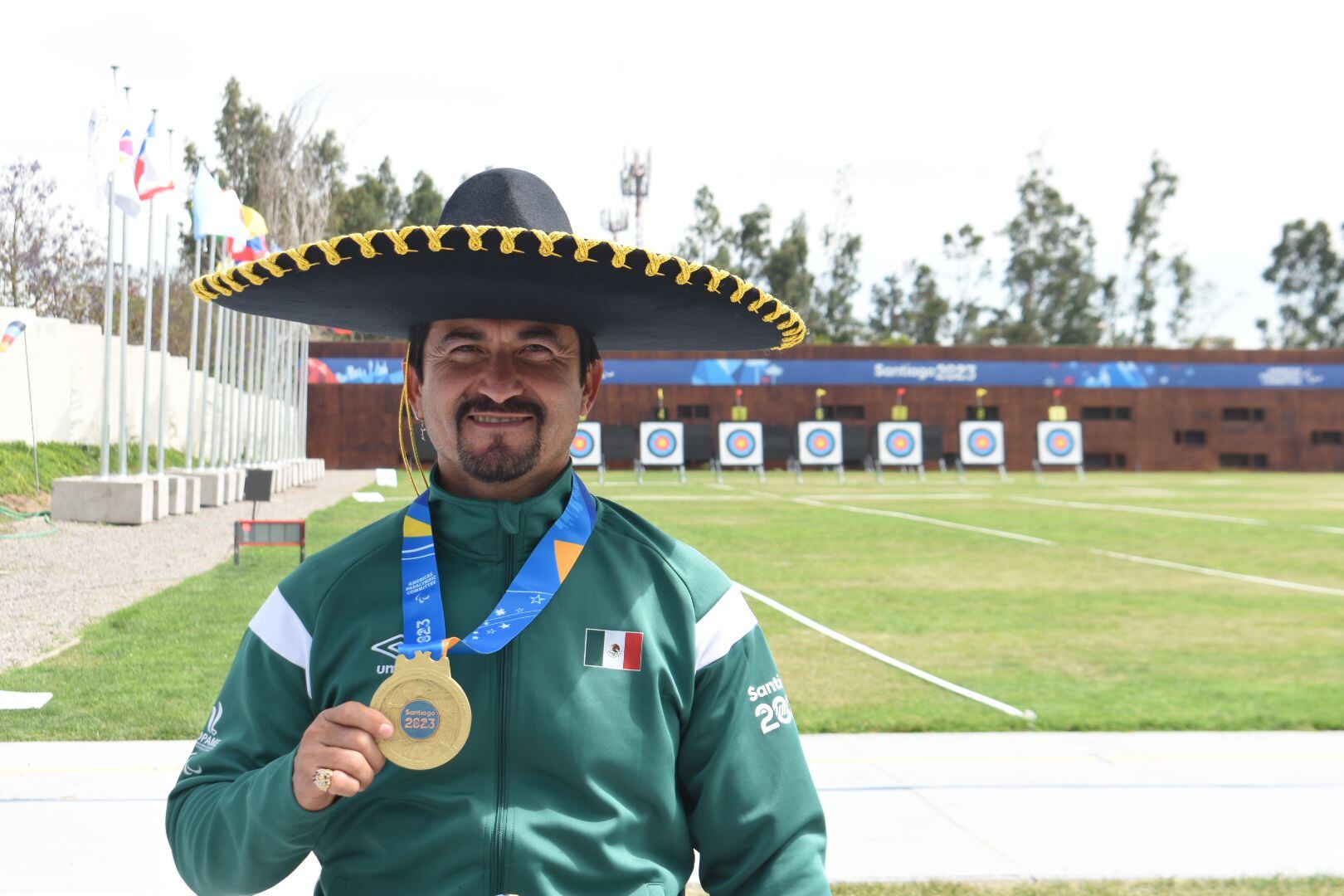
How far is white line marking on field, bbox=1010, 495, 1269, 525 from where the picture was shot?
18859 mm

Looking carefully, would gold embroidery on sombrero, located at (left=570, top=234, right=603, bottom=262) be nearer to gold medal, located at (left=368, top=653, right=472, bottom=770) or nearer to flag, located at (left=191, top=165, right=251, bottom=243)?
gold medal, located at (left=368, top=653, right=472, bottom=770)

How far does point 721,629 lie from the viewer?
1.96 metres

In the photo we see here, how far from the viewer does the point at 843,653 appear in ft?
25.9

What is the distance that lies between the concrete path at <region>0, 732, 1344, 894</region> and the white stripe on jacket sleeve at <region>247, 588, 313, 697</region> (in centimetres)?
227

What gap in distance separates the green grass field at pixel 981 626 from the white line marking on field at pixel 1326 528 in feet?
0.36

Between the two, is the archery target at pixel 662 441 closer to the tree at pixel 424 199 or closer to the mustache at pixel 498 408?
the mustache at pixel 498 408

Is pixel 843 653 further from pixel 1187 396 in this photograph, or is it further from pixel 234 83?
pixel 234 83

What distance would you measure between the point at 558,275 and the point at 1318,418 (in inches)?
1875

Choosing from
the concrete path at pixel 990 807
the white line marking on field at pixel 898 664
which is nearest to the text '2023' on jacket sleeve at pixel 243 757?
the concrete path at pixel 990 807

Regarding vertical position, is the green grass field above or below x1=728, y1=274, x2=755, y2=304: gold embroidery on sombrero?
below

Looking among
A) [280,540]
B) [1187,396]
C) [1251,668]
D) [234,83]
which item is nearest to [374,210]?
[234,83]

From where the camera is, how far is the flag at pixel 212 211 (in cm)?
2019

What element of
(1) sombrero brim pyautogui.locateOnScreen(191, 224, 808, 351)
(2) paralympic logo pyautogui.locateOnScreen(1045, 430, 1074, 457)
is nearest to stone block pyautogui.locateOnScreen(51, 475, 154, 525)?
(1) sombrero brim pyautogui.locateOnScreen(191, 224, 808, 351)

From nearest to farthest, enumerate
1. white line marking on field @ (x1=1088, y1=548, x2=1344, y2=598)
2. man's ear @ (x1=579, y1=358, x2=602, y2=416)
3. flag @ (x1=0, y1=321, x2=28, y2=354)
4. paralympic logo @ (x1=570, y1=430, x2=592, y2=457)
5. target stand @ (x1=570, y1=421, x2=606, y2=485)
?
man's ear @ (x1=579, y1=358, x2=602, y2=416), white line marking on field @ (x1=1088, y1=548, x2=1344, y2=598), flag @ (x1=0, y1=321, x2=28, y2=354), target stand @ (x1=570, y1=421, x2=606, y2=485), paralympic logo @ (x1=570, y1=430, x2=592, y2=457)
